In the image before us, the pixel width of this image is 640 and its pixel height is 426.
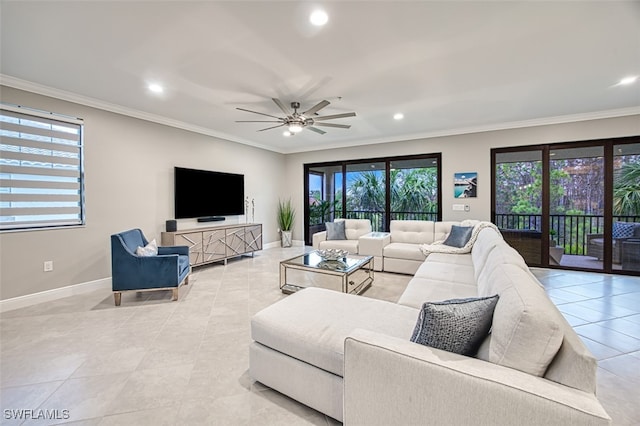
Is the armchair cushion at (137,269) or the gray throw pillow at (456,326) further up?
the gray throw pillow at (456,326)

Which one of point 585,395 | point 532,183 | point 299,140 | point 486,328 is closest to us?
point 585,395

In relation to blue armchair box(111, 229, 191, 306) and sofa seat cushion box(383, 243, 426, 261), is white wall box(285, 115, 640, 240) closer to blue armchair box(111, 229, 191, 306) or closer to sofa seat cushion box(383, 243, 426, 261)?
sofa seat cushion box(383, 243, 426, 261)

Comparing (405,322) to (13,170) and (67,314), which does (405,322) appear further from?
(13,170)

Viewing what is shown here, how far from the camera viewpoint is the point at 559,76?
305cm

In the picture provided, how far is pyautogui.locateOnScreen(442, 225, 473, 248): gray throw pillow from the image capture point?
4.12m

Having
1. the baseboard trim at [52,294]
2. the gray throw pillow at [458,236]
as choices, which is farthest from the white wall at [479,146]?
the baseboard trim at [52,294]

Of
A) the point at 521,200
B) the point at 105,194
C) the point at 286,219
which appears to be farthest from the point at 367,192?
the point at 105,194

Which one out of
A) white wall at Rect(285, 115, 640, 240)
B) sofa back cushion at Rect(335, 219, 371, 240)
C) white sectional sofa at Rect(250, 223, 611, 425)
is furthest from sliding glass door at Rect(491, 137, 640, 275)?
white sectional sofa at Rect(250, 223, 611, 425)

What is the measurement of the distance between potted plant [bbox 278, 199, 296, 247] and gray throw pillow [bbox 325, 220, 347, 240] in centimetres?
194

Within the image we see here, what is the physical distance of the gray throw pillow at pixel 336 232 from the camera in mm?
5383

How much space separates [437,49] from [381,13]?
2.60 feet

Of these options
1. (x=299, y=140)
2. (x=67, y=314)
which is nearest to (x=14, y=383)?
(x=67, y=314)

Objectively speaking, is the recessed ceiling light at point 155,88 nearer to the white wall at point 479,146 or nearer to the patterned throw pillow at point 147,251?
the patterned throw pillow at point 147,251

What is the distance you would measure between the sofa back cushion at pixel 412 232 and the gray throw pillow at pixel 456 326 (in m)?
3.75
